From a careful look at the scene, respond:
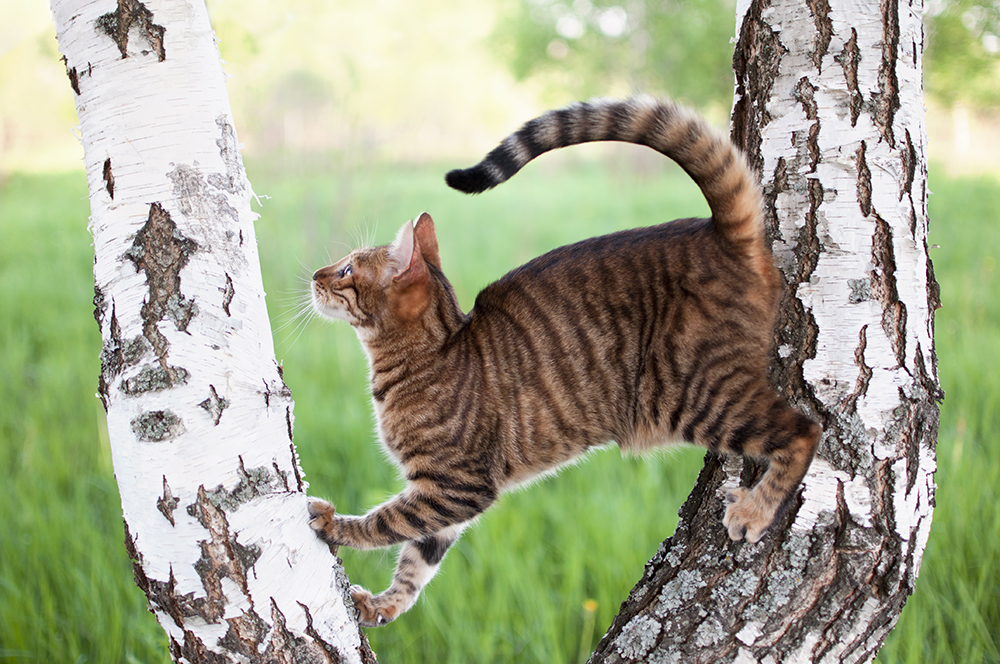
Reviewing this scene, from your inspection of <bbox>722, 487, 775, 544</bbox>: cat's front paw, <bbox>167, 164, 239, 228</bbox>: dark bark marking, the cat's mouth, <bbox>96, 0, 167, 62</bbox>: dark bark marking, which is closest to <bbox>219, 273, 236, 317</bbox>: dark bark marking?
<bbox>167, 164, 239, 228</bbox>: dark bark marking

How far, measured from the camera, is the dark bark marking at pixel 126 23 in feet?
3.45

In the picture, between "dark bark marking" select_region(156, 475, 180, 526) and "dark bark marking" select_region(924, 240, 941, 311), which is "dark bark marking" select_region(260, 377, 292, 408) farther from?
"dark bark marking" select_region(924, 240, 941, 311)

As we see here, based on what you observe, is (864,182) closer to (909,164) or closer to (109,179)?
(909,164)

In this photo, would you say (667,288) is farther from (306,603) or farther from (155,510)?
(155,510)

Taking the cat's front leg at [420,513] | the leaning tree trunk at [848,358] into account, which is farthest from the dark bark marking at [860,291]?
the cat's front leg at [420,513]

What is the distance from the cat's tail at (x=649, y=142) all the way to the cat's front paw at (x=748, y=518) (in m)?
0.56

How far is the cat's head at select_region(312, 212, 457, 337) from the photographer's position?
1848mm

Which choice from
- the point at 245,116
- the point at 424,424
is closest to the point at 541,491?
the point at 424,424

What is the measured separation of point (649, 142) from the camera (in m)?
1.50

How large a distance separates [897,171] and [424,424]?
3.99 ft

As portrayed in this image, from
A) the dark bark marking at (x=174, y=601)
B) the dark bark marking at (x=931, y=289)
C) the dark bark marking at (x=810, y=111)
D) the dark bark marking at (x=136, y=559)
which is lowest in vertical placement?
the dark bark marking at (x=174, y=601)

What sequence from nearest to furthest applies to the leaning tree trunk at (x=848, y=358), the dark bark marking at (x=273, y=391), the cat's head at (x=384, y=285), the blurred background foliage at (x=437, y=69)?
the dark bark marking at (x=273, y=391) → the leaning tree trunk at (x=848, y=358) → the cat's head at (x=384, y=285) → the blurred background foliage at (x=437, y=69)

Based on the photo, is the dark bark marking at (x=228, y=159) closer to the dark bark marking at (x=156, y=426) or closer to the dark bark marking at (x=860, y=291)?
the dark bark marking at (x=156, y=426)

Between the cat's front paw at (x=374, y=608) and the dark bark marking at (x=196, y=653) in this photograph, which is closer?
the dark bark marking at (x=196, y=653)
